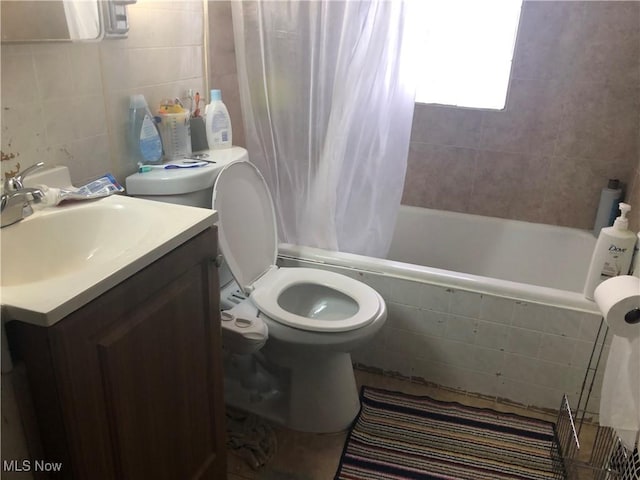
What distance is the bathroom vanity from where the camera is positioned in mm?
876

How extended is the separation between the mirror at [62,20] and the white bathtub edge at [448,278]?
1017 millimetres

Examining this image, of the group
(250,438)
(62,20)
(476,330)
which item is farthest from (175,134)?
(476,330)

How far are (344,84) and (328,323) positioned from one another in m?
0.82

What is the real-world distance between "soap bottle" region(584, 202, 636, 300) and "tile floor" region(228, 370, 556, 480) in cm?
58

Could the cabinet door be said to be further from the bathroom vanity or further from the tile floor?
the tile floor

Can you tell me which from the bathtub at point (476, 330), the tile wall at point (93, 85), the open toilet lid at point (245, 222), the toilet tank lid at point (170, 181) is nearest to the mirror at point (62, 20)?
the tile wall at point (93, 85)

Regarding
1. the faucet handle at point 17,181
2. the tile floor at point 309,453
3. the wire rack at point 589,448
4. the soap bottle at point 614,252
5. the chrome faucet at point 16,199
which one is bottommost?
the tile floor at point 309,453

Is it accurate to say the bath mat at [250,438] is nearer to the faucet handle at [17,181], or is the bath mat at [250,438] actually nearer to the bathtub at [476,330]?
the bathtub at [476,330]

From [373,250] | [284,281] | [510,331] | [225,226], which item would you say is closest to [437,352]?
[510,331]

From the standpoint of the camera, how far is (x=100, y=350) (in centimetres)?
95

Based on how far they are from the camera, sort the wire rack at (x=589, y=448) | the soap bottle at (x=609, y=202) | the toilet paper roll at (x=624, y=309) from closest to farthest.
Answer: the toilet paper roll at (x=624, y=309) < the wire rack at (x=589, y=448) < the soap bottle at (x=609, y=202)

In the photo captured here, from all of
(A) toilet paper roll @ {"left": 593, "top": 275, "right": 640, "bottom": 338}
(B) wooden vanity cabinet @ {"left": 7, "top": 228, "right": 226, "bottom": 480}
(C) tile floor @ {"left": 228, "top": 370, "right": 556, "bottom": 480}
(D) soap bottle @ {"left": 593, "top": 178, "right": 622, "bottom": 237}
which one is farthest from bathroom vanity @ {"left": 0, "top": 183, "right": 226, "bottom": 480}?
(D) soap bottle @ {"left": 593, "top": 178, "right": 622, "bottom": 237}

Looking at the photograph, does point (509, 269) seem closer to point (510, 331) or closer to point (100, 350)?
point (510, 331)

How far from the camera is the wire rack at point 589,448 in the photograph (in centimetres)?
142
